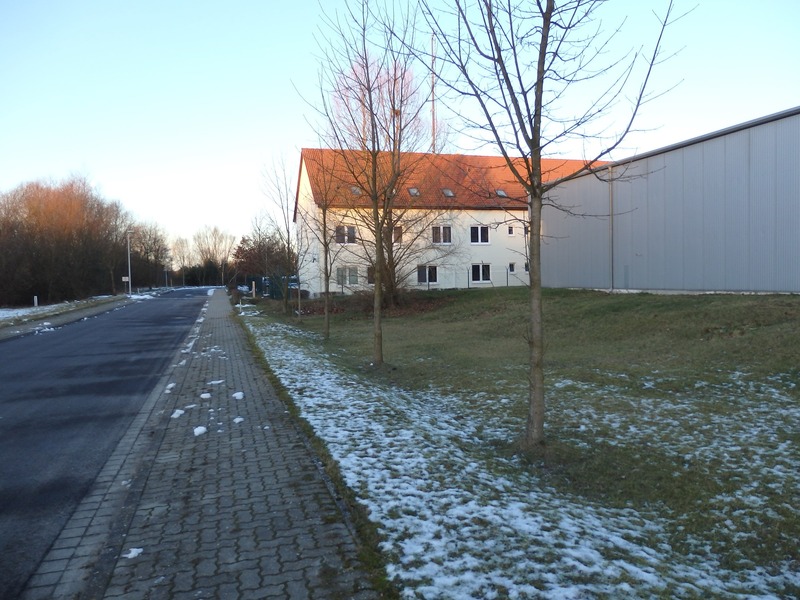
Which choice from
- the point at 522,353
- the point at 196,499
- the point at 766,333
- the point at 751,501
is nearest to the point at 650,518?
the point at 751,501

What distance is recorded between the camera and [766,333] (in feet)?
40.1

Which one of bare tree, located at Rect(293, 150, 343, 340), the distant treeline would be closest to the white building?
bare tree, located at Rect(293, 150, 343, 340)

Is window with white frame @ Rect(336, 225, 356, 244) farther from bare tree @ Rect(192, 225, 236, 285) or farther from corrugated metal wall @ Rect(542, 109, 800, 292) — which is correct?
bare tree @ Rect(192, 225, 236, 285)

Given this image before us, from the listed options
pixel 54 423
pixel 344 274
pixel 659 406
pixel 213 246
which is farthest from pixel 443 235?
pixel 213 246

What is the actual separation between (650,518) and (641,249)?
18914 millimetres

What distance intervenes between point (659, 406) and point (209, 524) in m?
6.09

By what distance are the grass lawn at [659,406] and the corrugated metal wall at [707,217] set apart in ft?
5.52

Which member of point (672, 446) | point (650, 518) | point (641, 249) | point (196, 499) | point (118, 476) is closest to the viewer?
point (650, 518)

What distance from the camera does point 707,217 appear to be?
64.2ft

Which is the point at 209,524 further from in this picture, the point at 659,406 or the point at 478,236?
the point at 478,236

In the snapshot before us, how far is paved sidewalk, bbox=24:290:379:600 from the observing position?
3.90 m

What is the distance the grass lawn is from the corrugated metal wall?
1681 millimetres

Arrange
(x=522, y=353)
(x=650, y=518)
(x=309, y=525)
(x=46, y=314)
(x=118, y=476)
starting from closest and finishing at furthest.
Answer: (x=309, y=525), (x=650, y=518), (x=118, y=476), (x=522, y=353), (x=46, y=314)

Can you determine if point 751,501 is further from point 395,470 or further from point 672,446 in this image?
point 395,470
